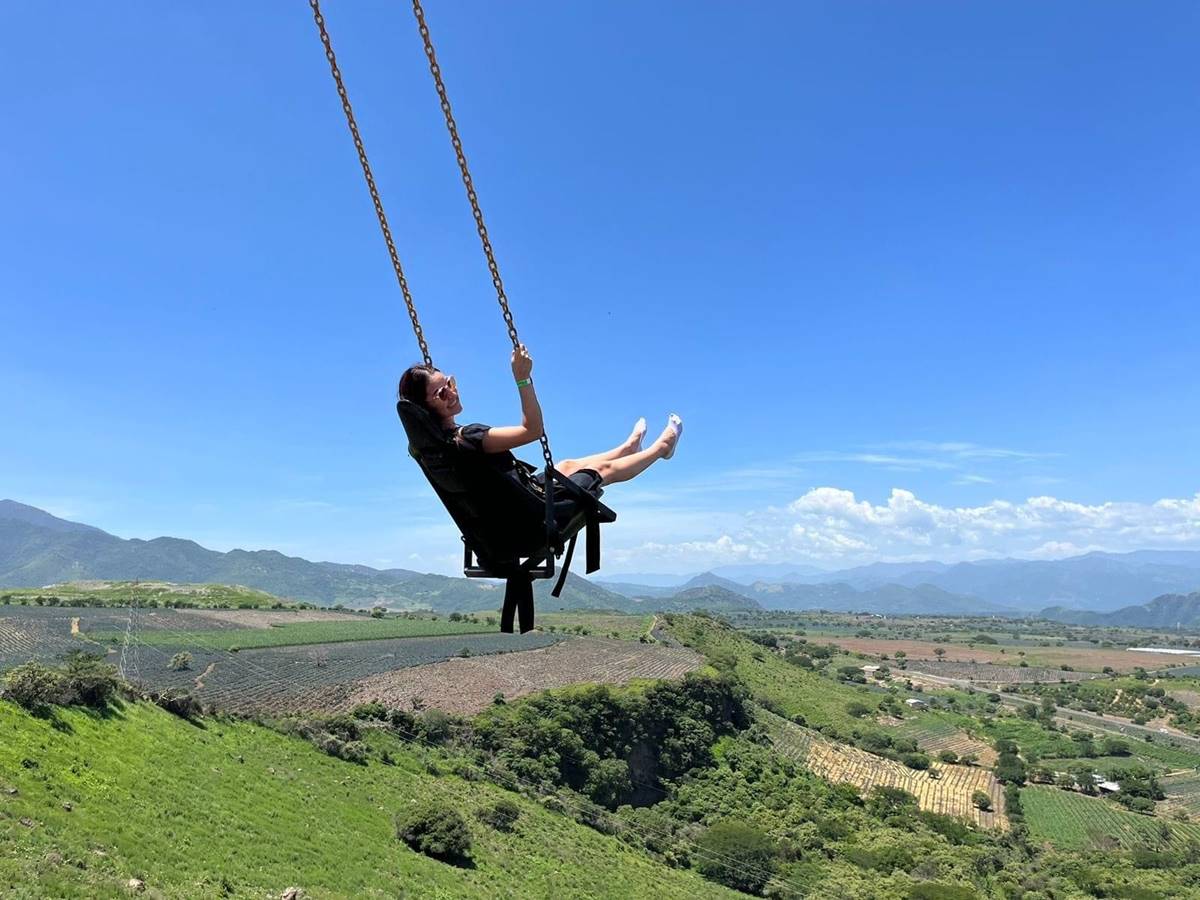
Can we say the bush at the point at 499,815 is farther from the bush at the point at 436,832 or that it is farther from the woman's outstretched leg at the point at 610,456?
the woman's outstretched leg at the point at 610,456

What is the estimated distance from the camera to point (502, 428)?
4.55 m

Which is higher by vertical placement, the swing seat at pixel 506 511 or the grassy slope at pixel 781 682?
the swing seat at pixel 506 511

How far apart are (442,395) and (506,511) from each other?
0.91 meters

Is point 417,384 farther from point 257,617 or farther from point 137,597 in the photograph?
point 137,597

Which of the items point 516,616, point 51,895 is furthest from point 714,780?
point 516,616

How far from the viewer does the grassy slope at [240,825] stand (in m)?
20.1

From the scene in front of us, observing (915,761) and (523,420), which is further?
(915,761)

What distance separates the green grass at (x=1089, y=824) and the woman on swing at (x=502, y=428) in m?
75.0

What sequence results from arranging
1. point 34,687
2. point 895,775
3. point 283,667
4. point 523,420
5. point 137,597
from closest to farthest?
point 523,420, point 34,687, point 283,667, point 895,775, point 137,597

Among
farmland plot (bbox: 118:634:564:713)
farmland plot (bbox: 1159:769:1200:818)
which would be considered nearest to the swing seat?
farmland plot (bbox: 118:634:564:713)

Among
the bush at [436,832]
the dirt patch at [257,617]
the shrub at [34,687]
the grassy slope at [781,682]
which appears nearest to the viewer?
the shrub at [34,687]

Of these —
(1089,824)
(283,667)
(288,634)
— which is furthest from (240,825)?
(288,634)

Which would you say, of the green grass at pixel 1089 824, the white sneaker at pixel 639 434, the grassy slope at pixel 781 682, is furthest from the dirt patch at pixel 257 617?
the white sneaker at pixel 639 434

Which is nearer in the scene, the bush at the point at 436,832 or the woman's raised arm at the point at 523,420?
the woman's raised arm at the point at 523,420
